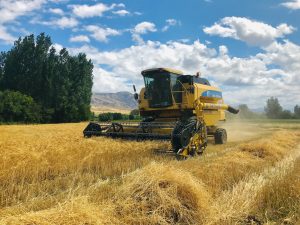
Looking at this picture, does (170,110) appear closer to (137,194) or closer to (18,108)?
(137,194)

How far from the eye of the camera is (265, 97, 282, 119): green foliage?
89.7m

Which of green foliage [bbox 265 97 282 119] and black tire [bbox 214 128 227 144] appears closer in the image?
black tire [bbox 214 128 227 144]

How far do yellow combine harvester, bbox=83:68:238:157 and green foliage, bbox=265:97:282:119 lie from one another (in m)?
77.6

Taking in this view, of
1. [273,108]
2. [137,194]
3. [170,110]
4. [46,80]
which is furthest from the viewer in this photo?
[273,108]

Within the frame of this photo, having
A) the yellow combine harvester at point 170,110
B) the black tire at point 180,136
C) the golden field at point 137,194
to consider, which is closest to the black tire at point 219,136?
the yellow combine harvester at point 170,110

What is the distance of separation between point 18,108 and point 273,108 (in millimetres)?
71802

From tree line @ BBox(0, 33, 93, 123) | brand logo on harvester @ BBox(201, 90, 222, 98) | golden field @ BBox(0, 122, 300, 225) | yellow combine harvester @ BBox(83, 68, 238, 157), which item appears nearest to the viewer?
golden field @ BBox(0, 122, 300, 225)

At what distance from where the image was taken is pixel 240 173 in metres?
7.93

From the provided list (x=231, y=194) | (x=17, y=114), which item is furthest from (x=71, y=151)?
(x=17, y=114)

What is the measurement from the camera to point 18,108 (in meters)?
44.5

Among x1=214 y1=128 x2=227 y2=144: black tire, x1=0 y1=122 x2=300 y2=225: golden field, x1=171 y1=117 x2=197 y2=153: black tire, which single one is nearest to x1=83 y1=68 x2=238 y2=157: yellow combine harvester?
x1=214 y1=128 x2=227 y2=144: black tire

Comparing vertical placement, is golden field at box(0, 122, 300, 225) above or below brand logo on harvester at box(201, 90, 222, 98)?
below

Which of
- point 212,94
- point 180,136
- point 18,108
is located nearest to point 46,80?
point 18,108

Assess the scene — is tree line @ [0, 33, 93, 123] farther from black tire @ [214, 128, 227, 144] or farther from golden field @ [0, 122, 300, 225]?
golden field @ [0, 122, 300, 225]
